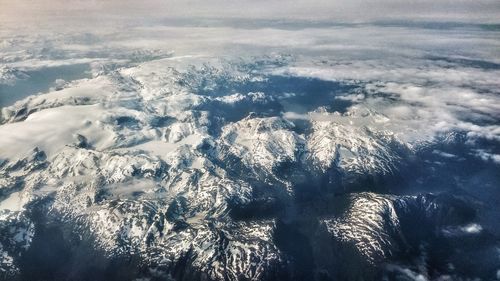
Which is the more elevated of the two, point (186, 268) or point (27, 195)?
point (27, 195)

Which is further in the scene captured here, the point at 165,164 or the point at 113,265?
the point at 165,164

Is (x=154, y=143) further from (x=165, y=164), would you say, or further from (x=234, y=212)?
(x=234, y=212)

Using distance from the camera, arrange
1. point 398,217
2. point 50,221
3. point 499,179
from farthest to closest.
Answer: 1. point 499,179
2. point 398,217
3. point 50,221

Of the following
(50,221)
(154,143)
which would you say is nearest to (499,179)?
(154,143)

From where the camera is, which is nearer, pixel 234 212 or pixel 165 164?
pixel 234 212

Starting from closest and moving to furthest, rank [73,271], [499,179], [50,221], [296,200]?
[73,271] → [50,221] → [296,200] → [499,179]

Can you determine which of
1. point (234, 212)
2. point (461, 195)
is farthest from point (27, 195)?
point (461, 195)

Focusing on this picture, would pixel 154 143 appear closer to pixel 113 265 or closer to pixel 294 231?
pixel 113 265

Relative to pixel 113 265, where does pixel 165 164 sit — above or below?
above

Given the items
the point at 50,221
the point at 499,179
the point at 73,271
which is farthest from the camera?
the point at 499,179
